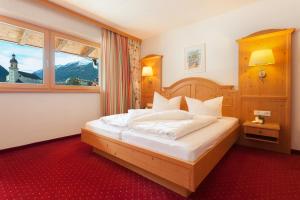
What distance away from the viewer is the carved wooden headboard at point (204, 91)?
306 cm

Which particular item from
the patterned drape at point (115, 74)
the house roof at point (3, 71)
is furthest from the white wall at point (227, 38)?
the house roof at point (3, 71)

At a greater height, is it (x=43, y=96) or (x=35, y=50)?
(x=35, y=50)

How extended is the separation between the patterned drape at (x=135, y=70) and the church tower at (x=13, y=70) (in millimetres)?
2528

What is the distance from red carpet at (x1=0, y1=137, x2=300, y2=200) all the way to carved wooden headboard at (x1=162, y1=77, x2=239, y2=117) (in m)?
0.92

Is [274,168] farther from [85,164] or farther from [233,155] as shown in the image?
[85,164]

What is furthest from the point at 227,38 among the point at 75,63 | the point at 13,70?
the point at 13,70

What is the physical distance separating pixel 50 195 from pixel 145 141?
3.49 ft

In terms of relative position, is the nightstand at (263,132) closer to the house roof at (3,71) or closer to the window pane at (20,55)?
the window pane at (20,55)

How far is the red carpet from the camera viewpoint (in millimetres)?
1559

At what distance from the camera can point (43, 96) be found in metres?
3.03

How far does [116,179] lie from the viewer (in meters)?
1.83

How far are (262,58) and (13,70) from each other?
4221mm

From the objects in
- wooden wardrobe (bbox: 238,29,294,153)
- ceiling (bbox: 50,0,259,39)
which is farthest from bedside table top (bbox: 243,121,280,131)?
ceiling (bbox: 50,0,259,39)

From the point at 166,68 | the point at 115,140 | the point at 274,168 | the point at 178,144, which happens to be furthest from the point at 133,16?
the point at 274,168
